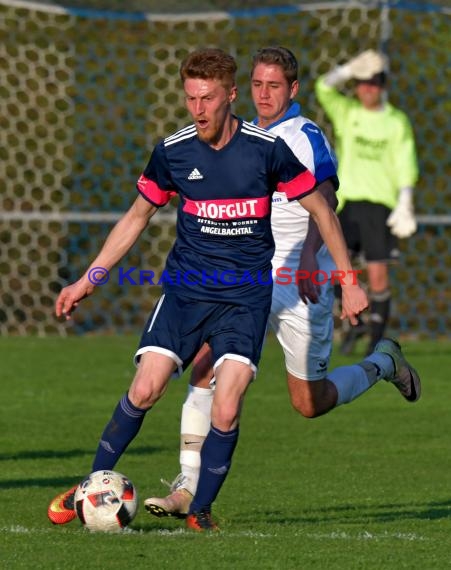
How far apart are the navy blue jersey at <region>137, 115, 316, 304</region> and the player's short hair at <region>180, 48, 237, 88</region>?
0.93 ft

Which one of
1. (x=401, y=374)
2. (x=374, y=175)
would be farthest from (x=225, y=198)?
(x=374, y=175)

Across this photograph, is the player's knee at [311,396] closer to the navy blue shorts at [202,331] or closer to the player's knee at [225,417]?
the navy blue shorts at [202,331]

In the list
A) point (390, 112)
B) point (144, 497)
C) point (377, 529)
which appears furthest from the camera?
point (390, 112)

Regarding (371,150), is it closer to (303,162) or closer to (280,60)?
(280,60)

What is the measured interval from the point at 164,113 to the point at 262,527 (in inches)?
405

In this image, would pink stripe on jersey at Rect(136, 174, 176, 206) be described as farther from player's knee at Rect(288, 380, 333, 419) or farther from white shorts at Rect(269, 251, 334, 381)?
player's knee at Rect(288, 380, 333, 419)

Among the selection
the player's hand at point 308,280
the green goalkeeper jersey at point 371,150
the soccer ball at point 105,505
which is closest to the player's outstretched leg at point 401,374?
the player's hand at point 308,280

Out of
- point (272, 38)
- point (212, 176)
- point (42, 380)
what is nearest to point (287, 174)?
point (212, 176)

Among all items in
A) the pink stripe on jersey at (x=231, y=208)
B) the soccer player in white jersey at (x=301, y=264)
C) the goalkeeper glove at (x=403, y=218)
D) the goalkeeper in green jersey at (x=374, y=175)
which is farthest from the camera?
the goalkeeper in green jersey at (x=374, y=175)

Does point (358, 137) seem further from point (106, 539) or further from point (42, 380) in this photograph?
point (106, 539)

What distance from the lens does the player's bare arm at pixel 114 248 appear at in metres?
6.50

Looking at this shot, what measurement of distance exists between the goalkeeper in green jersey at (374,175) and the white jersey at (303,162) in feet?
17.3

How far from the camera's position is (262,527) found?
21.1 feet

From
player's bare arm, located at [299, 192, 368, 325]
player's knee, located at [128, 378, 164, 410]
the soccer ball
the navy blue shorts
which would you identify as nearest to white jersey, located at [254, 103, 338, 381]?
player's bare arm, located at [299, 192, 368, 325]
